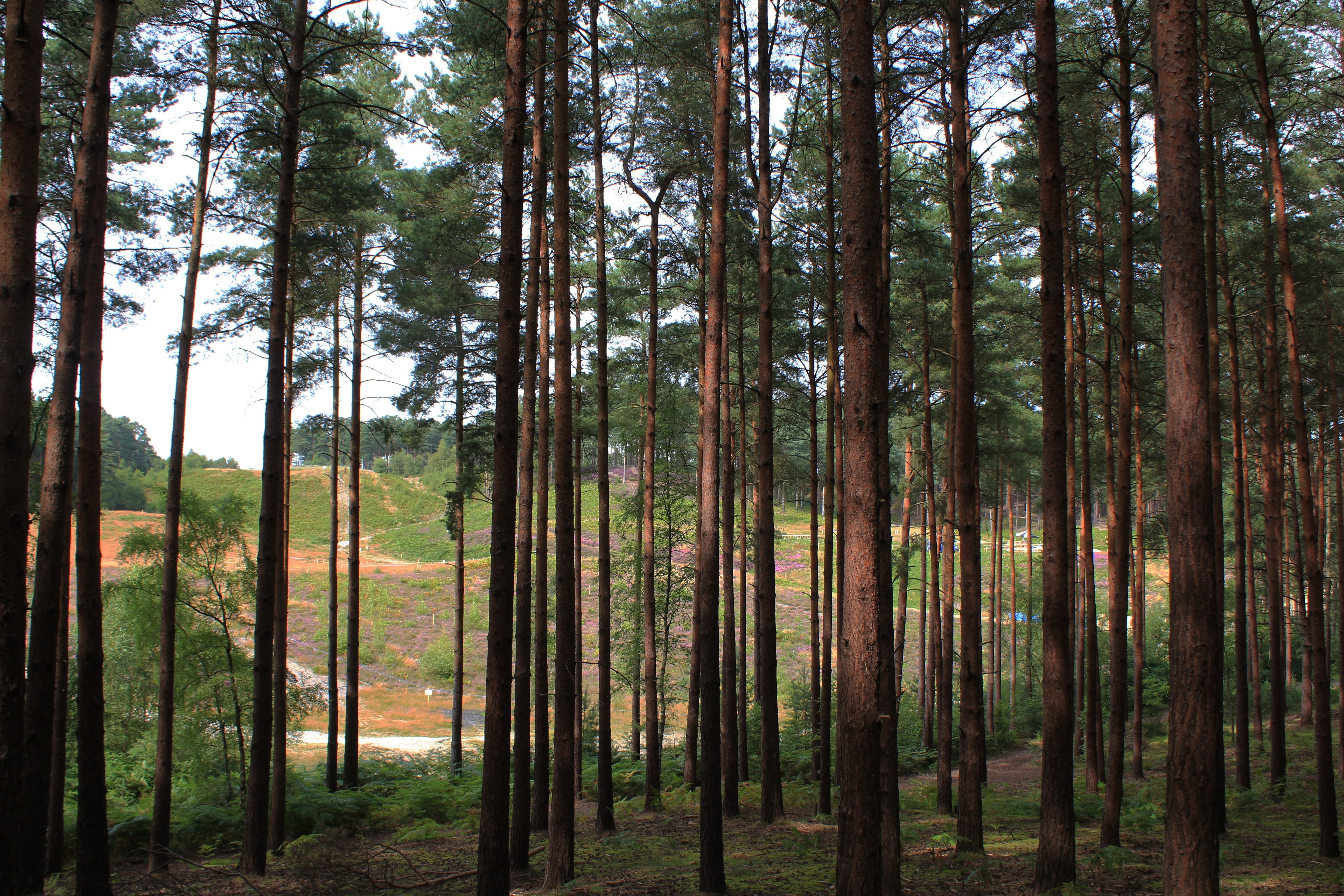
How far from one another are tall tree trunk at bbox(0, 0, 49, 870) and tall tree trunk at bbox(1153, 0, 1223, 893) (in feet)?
23.0

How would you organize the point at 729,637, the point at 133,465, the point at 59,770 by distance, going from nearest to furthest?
the point at 59,770, the point at 729,637, the point at 133,465

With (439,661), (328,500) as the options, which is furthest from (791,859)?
(328,500)

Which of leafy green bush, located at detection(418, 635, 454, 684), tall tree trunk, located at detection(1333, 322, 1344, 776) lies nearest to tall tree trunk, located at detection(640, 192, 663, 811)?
tall tree trunk, located at detection(1333, 322, 1344, 776)

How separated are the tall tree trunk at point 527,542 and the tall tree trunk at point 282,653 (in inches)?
106

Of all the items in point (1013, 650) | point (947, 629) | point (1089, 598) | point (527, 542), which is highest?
point (527, 542)

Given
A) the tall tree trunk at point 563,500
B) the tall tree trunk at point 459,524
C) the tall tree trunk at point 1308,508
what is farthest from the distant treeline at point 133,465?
the tall tree trunk at point 1308,508

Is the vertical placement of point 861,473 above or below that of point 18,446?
below

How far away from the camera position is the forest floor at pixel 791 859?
717 cm

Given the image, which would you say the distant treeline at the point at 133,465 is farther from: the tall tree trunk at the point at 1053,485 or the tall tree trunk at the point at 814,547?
the tall tree trunk at the point at 1053,485

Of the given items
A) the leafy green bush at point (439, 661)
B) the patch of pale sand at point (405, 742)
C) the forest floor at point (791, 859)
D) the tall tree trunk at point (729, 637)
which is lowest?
the patch of pale sand at point (405, 742)

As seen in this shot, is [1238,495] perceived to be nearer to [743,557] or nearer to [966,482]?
[966,482]

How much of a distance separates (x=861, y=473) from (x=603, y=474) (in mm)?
7055

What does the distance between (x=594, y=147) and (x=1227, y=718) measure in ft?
95.0

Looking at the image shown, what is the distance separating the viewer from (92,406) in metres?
7.01
